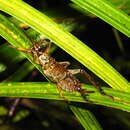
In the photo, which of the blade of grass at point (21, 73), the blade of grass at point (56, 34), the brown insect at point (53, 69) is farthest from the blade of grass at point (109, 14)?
the blade of grass at point (21, 73)

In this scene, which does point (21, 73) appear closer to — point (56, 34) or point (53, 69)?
point (53, 69)

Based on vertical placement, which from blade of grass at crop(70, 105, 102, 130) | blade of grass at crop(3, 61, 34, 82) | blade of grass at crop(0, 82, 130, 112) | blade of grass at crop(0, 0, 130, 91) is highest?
blade of grass at crop(0, 0, 130, 91)

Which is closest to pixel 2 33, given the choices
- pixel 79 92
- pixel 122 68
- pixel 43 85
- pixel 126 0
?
pixel 43 85

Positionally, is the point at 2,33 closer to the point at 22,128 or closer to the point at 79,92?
the point at 79,92

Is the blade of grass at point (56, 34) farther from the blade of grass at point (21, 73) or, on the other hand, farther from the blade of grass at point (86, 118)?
the blade of grass at point (21, 73)

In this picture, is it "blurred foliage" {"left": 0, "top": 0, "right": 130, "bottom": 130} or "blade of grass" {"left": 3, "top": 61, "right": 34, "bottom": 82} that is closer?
"blade of grass" {"left": 3, "top": 61, "right": 34, "bottom": 82}

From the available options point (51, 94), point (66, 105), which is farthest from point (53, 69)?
point (66, 105)

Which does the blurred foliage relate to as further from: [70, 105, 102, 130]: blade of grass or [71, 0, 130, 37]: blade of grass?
[71, 0, 130, 37]: blade of grass

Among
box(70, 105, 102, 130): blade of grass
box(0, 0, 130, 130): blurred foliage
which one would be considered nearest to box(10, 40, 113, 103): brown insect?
box(70, 105, 102, 130): blade of grass
